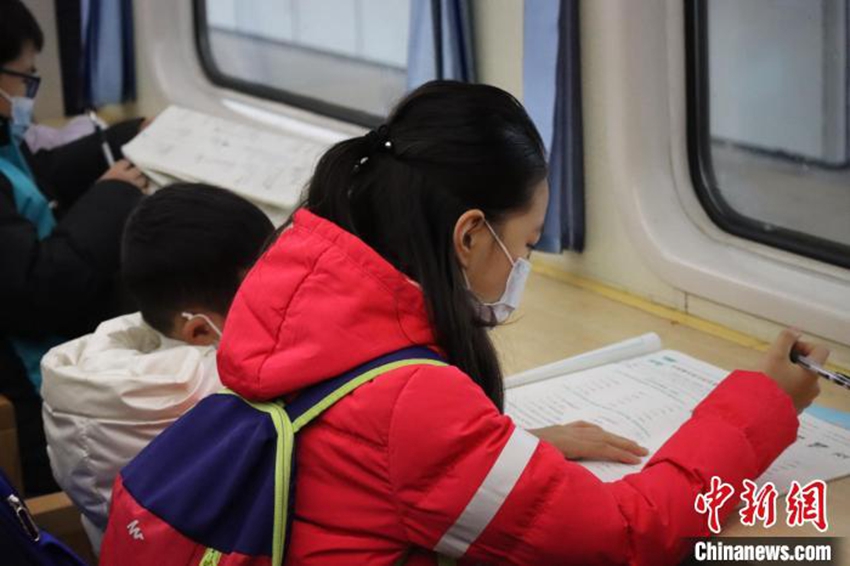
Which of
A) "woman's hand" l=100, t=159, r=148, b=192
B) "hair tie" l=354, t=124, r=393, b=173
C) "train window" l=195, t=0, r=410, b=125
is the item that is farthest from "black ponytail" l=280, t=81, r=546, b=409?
"train window" l=195, t=0, r=410, b=125

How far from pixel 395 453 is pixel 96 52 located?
104 inches

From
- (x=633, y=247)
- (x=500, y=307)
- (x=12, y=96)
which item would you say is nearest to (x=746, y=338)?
(x=633, y=247)

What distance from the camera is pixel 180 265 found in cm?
153

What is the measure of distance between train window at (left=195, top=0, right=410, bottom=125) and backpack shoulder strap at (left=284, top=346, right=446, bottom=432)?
177cm

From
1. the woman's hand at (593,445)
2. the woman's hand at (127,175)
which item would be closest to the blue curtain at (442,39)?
the woman's hand at (127,175)

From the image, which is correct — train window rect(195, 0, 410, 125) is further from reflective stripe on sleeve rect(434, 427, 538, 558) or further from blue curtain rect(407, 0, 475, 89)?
reflective stripe on sleeve rect(434, 427, 538, 558)

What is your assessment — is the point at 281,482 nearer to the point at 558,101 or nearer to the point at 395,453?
the point at 395,453

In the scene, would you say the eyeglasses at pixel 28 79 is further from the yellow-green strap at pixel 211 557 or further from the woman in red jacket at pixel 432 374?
the yellow-green strap at pixel 211 557

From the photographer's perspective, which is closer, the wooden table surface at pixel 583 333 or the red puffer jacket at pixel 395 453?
the red puffer jacket at pixel 395 453

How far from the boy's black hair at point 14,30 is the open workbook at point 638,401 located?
1.42 metres

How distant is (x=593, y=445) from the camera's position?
4.24ft

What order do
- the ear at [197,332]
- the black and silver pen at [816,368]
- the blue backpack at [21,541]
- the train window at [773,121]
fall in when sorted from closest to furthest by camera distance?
the blue backpack at [21,541] → the black and silver pen at [816,368] → the ear at [197,332] → the train window at [773,121]

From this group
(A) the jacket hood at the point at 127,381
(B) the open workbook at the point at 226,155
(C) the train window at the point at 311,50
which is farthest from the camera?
(C) the train window at the point at 311,50

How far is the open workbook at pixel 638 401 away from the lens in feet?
4.21
